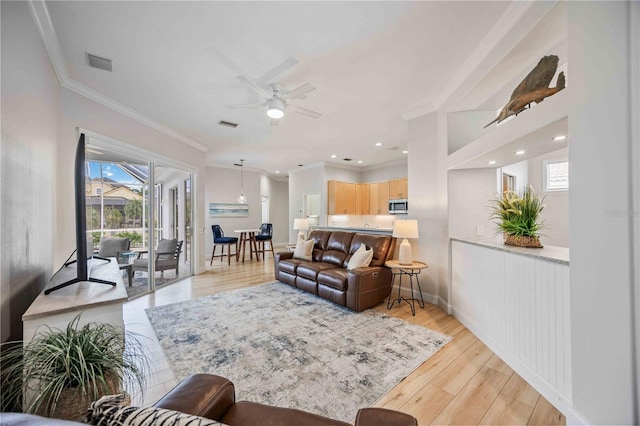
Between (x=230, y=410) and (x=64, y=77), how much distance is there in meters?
3.73

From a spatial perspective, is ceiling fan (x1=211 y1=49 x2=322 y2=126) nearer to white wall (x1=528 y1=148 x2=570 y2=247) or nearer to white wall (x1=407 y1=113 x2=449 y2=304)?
white wall (x1=407 y1=113 x2=449 y2=304)

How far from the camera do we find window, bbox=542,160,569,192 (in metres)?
4.68

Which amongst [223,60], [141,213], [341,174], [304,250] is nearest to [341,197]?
[341,174]

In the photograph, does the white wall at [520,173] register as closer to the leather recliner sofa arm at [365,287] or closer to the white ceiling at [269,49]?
the white ceiling at [269,49]

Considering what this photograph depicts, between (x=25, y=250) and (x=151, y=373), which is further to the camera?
(x=151, y=373)

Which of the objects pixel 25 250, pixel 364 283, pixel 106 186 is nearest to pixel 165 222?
pixel 106 186

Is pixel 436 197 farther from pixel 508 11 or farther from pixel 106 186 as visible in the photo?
pixel 106 186

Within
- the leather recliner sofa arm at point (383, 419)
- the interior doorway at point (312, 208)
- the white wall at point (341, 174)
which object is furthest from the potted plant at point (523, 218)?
the interior doorway at point (312, 208)

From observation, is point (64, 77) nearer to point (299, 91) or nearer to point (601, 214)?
point (299, 91)

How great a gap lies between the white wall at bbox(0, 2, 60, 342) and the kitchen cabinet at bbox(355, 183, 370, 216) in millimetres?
6674

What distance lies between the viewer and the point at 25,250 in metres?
1.66

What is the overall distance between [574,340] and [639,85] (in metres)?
1.39

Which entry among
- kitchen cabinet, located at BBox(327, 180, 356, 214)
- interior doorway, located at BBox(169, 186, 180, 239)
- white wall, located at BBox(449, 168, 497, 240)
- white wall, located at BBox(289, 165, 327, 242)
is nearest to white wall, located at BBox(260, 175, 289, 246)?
white wall, located at BBox(289, 165, 327, 242)

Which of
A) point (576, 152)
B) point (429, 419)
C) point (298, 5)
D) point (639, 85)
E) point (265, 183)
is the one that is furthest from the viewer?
point (265, 183)
